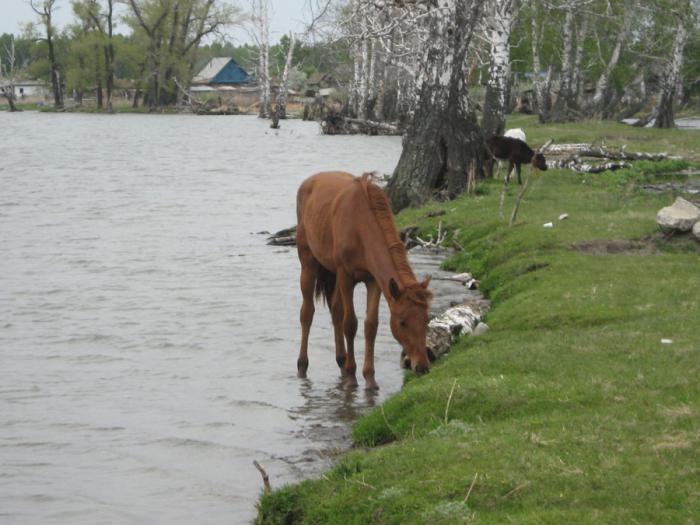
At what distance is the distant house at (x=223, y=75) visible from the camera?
167m

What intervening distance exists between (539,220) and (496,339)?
7292 mm

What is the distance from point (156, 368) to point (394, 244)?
420 centimetres

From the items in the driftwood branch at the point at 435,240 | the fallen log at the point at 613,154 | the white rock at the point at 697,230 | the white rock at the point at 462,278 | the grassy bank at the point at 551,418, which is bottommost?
the white rock at the point at 462,278

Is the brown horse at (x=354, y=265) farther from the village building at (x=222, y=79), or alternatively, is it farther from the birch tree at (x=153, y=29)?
the village building at (x=222, y=79)

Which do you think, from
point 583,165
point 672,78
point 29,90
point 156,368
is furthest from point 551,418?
point 29,90

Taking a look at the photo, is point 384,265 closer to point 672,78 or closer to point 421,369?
point 421,369

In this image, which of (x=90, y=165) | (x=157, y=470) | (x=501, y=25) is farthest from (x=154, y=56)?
(x=157, y=470)

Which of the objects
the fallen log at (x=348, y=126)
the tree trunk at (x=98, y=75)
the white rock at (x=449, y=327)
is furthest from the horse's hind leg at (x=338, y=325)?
the tree trunk at (x=98, y=75)

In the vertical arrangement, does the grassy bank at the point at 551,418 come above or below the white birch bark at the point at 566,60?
below

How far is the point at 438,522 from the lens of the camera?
653 cm

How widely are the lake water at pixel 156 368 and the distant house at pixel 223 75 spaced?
137 metres

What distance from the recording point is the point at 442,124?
949 inches

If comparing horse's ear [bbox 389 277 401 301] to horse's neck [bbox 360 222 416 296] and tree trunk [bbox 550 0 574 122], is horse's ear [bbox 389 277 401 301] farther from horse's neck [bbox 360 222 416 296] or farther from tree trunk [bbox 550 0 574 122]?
tree trunk [bbox 550 0 574 122]

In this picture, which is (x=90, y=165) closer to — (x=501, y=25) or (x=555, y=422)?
(x=501, y=25)
